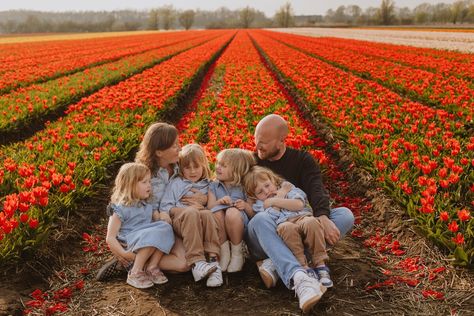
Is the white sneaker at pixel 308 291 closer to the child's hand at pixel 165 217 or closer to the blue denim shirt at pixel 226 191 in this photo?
the blue denim shirt at pixel 226 191

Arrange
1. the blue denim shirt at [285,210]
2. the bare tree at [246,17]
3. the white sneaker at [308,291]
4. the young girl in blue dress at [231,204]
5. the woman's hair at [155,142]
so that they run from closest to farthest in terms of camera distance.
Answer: the white sneaker at [308,291]
the blue denim shirt at [285,210]
the young girl in blue dress at [231,204]
the woman's hair at [155,142]
the bare tree at [246,17]

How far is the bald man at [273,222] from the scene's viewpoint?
12.3ft

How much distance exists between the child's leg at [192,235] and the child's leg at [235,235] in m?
0.28

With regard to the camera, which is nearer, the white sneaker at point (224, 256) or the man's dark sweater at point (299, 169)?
the white sneaker at point (224, 256)

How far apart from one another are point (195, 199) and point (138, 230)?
0.61m

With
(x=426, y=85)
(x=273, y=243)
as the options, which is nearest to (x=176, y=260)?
(x=273, y=243)

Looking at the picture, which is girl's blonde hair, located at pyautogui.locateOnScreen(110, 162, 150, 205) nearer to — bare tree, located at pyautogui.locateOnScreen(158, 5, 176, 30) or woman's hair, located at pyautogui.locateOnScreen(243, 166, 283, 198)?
woman's hair, located at pyautogui.locateOnScreen(243, 166, 283, 198)

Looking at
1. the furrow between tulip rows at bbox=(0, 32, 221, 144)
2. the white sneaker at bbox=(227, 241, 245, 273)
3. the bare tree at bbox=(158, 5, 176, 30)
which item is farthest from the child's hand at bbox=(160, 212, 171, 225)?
the bare tree at bbox=(158, 5, 176, 30)

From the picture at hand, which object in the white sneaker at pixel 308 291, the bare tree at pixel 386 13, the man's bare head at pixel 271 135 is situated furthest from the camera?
the bare tree at pixel 386 13

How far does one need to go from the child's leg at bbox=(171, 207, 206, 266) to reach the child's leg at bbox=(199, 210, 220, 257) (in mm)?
58

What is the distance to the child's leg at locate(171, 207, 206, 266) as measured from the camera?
157 inches

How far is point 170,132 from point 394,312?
8.39 ft

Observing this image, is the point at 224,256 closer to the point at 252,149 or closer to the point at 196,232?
the point at 196,232

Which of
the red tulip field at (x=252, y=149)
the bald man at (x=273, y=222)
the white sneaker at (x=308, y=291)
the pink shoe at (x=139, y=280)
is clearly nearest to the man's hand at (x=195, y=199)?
the bald man at (x=273, y=222)
